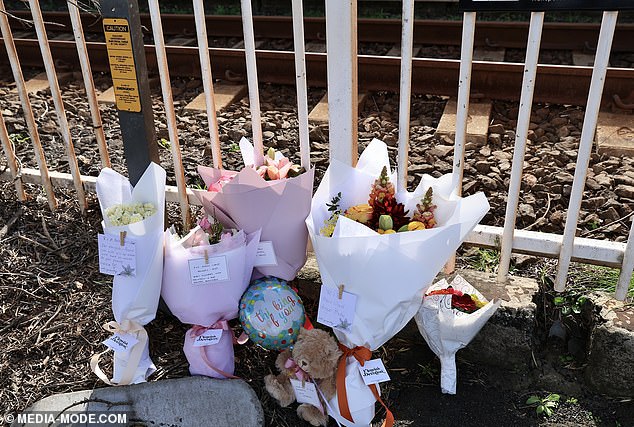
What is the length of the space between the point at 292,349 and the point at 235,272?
0.35 m

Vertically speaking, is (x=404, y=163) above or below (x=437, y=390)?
above

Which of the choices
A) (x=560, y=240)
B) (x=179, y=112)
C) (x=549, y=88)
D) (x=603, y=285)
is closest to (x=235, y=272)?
(x=560, y=240)

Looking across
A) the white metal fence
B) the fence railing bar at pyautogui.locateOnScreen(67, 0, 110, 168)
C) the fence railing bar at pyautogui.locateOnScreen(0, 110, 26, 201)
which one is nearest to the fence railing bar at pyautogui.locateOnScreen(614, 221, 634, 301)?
the white metal fence

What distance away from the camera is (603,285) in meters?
2.56

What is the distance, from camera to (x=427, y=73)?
4203mm

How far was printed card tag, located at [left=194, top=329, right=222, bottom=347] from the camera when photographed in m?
2.29

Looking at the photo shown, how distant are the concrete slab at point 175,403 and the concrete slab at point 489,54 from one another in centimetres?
350

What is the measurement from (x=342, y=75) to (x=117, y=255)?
3.49 ft

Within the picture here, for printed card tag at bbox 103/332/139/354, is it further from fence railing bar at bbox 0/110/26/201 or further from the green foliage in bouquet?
fence railing bar at bbox 0/110/26/201

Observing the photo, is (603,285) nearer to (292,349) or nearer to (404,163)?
(404,163)

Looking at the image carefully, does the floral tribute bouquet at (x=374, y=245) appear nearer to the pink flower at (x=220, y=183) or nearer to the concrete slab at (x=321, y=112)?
the pink flower at (x=220, y=183)

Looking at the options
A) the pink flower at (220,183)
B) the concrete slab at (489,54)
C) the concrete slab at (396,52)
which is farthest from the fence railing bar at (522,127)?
the concrete slab at (396,52)

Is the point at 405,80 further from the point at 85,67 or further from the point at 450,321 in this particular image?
the point at 85,67

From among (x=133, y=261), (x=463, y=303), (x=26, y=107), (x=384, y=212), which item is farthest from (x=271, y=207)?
(x=26, y=107)
